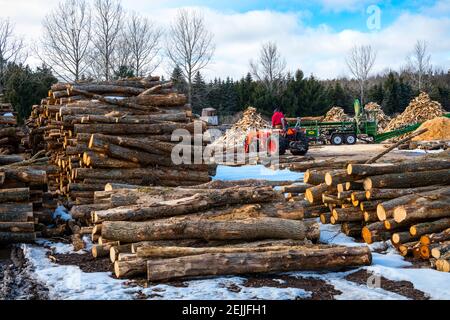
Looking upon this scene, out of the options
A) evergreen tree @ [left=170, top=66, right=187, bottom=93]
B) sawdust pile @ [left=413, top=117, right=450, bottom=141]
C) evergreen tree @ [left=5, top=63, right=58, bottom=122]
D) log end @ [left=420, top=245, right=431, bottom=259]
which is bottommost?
log end @ [left=420, top=245, right=431, bottom=259]

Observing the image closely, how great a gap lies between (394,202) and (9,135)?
55.9ft

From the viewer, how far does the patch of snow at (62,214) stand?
389 inches

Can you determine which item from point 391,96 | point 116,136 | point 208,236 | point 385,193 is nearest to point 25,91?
point 116,136

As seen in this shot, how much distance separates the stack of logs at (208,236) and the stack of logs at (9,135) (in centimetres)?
1377

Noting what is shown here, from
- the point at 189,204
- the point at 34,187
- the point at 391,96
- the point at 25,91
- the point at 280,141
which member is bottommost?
the point at 189,204

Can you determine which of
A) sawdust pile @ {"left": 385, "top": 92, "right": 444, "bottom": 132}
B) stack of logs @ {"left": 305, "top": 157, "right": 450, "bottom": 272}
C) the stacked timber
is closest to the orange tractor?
stack of logs @ {"left": 305, "top": 157, "right": 450, "bottom": 272}

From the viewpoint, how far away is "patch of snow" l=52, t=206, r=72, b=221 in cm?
988

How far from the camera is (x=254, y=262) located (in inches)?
238

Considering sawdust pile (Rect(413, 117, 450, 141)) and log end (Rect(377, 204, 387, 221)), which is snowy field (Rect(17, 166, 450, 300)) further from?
sawdust pile (Rect(413, 117, 450, 141))

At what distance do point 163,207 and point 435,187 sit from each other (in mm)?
4851

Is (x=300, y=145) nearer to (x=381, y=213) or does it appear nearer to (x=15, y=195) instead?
(x=381, y=213)

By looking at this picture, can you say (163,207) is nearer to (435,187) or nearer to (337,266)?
(337,266)

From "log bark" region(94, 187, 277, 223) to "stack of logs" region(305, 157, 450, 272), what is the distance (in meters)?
1.64
